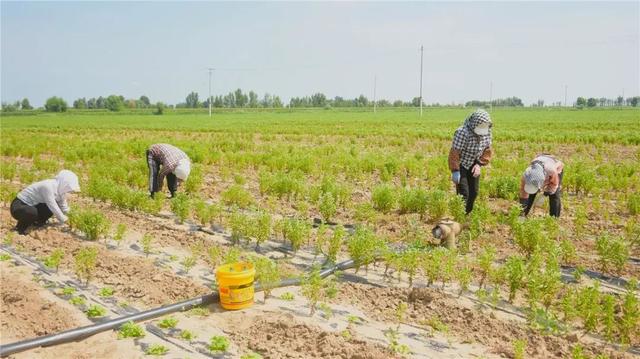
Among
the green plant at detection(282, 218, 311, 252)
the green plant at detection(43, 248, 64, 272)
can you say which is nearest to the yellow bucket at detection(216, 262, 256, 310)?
the green plant at detection(282, 218, 311, 252)

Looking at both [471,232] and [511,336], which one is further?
[471,232]

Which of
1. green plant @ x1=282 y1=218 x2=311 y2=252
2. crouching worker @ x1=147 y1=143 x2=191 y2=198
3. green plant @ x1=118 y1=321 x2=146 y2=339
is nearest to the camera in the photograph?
green plant @ x1=118 y1=321 x2=146 y2=339

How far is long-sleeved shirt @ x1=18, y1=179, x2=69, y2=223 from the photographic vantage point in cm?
680

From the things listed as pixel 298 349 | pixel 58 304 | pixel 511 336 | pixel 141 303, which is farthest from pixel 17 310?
pixel 511 336

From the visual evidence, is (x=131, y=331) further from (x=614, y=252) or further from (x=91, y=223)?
(x=614, y=252)

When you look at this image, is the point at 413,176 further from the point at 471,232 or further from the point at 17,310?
the point at 17,310

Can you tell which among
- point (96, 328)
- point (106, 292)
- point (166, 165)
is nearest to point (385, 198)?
point (166, 165)

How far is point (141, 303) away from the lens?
16.2 feet

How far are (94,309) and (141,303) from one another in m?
0.43

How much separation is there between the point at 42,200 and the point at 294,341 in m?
4.69

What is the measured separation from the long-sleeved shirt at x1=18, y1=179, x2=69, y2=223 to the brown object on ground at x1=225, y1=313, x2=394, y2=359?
380cm

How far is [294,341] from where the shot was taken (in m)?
4.12

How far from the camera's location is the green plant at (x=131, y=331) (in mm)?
4258

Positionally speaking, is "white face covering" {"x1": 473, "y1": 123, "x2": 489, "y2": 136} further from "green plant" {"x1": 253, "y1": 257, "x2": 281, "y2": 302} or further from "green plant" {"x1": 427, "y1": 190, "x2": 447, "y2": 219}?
"green plant" {"x1": 253, "y1": 257, "x2": 281, "y2": 302}
